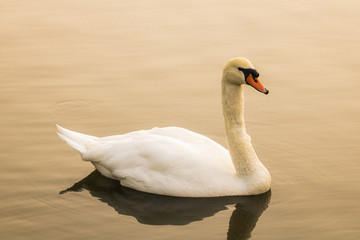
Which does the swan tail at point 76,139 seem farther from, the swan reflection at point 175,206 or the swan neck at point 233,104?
the swan neck at point 233,104

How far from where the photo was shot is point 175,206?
8125 mm

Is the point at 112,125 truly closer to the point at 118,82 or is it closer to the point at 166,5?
the point at 118,82

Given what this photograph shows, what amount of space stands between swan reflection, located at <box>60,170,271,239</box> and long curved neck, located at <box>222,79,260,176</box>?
336 millimetres

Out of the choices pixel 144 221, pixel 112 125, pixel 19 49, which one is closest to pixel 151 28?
pixel 19 49

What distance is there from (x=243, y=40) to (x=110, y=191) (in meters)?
4.88

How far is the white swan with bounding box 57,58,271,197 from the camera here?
8.24 metres

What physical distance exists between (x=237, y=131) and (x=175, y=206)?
1067mm

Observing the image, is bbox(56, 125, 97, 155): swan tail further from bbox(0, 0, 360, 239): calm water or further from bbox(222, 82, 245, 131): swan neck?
bbox(222, 82, 245, 131): swan neck

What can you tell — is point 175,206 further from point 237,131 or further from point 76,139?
point 76,139

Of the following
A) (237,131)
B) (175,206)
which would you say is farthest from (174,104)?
(175,206)

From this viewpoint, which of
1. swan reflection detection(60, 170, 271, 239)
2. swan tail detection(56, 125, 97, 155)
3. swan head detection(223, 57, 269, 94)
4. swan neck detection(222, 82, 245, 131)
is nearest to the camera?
swan reflection detection(60, 170, 271, 239)

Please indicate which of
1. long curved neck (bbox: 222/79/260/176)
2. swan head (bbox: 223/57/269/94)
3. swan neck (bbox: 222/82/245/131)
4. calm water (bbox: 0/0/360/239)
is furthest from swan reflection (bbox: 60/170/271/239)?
swan head (bbox: 223/57/269/94)

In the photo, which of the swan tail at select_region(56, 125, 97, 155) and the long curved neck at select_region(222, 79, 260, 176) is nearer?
the long curved neck at select_region(222, 79, 260, 176)

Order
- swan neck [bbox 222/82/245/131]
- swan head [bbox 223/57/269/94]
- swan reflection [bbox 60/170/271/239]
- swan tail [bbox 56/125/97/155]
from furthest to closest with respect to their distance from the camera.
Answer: swan tail [bbox 56/125/97/155]
swan neck [bbox 222/82/245/131]
swan head [bbox 223/57/269/94]
swan reflection [bbox 60/170/271/239]
